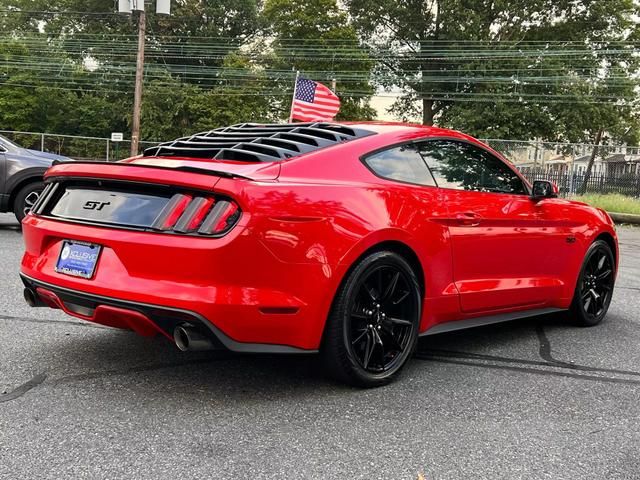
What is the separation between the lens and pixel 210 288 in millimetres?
2848

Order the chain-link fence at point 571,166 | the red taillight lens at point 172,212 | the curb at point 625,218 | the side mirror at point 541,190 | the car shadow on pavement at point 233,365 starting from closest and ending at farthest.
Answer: the red taillight lens at point 172,212 < the car shadow on pavement at point 233,365 < the side mirror at point 541,190 < the curb at point 625,218 < the chain-link fence at point 571,166

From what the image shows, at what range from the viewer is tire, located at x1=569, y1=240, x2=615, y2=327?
5.05 metres

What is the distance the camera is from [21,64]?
49.1 metres

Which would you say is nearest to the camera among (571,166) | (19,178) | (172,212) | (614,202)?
(172,212)

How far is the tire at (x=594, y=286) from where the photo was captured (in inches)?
199

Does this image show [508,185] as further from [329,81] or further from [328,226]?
[329,81]

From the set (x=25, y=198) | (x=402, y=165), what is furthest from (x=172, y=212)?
(x=25, y=198)

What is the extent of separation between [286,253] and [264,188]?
33 centimetres

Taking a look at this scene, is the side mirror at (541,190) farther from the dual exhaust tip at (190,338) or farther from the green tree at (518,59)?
the green tree at (518,59)

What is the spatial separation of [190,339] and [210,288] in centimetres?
26

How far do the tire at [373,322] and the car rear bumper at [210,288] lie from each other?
0.45 feet

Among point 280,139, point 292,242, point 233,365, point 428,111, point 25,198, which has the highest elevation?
point 428,111

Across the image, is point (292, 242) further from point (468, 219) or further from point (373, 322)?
point (468, 219)

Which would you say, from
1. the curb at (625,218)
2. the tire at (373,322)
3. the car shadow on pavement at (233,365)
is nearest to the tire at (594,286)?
the car shadow on pavement at (233,365)
